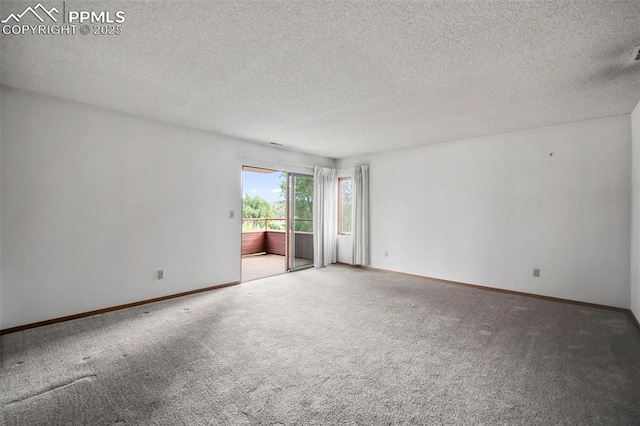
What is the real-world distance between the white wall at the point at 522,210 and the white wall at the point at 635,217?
14 centimetres

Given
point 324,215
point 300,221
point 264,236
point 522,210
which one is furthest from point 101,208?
point 522,210

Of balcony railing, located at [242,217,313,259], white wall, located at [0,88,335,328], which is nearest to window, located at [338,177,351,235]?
balcony railing, located at [242,217,313,259]

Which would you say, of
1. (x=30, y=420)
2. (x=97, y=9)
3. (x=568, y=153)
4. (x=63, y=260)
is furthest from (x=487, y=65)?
(x=63, y=260)

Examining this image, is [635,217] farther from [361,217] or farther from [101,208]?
[101,208]

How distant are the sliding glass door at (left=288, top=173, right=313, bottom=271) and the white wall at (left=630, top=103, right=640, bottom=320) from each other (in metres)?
4.81

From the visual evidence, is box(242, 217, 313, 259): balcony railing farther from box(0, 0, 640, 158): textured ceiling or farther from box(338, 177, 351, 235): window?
box(0, 0, 640, 158): textured ceiling

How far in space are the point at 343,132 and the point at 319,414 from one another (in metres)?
3.73

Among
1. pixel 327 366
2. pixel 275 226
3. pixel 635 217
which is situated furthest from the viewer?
pixel 275 226

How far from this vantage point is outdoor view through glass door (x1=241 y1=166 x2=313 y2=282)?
596 centimetres

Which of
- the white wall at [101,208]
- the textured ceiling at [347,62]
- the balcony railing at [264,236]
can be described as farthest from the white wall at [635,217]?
the balcony railing at [264,236]

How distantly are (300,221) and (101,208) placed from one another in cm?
347

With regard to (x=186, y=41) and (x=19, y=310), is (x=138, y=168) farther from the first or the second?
(x=186, y=41)

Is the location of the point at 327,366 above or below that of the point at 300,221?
below

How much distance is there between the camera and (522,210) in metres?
4.41
